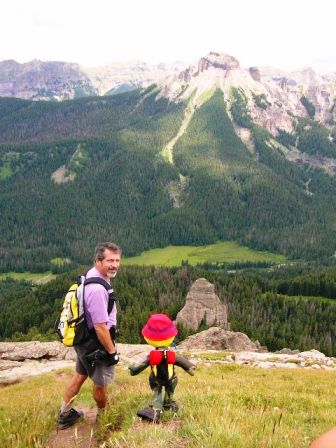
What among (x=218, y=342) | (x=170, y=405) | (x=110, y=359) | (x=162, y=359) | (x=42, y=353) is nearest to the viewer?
(x=170, y=405)

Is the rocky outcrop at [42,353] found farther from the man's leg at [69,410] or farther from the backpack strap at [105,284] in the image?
the backpack strap at [105,284]

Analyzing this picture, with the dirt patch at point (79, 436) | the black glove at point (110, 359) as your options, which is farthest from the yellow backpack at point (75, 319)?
the dirt patch at point (79, 436)

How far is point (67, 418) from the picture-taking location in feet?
39.4

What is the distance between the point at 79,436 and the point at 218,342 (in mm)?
53404

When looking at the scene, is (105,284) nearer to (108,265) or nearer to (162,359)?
(108,265)

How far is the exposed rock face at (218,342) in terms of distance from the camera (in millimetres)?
60750

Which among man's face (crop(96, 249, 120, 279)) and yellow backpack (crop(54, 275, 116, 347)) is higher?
man's face (crop(96, 249, 120, 279))

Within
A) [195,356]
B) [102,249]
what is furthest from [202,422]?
[195,356]

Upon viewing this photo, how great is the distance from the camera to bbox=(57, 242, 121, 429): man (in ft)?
39.8

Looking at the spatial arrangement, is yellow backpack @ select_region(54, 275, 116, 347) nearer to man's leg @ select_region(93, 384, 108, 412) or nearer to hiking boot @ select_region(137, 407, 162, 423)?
man's leg @ select_region(93, 384, 108, 412)

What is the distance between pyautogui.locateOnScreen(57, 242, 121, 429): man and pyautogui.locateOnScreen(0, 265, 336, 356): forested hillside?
8229cm

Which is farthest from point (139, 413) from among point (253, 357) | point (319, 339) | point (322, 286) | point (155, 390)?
point (322, 286)

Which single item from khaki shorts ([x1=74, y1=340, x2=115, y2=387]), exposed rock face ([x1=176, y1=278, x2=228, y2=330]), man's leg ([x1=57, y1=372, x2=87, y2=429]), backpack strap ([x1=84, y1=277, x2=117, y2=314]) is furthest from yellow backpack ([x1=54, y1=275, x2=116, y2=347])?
exposed rock face ([x1=176, y1=278, x2=228, y2=330])

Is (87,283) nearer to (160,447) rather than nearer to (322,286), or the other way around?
(160,447)
